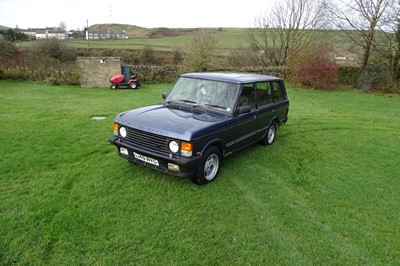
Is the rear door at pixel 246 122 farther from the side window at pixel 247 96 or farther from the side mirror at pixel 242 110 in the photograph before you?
the side mirror at pixel 242 110

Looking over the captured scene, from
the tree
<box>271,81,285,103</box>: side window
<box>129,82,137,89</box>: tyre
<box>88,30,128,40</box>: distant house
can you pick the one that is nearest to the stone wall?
<box>129,82,137,89</box>: tyre

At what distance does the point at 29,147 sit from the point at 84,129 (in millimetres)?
1591

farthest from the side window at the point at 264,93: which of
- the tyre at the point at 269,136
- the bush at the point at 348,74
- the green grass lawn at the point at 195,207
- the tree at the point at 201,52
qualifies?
the bush at the point at 348,74

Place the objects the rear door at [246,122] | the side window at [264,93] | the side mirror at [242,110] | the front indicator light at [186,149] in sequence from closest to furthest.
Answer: the front indicator light at [186,149] < the side mirror at [242,110] < the rear door at [246,122] < the side window at [264,93]

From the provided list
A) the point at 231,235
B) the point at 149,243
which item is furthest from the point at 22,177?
the point at 231,235

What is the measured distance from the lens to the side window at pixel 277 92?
20.3 ft

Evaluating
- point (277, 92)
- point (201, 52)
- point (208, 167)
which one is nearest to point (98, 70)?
point (201, 52)

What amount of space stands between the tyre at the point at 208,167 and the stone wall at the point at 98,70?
1396 centimetres

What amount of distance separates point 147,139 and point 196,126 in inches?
31.7

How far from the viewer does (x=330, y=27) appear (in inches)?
814

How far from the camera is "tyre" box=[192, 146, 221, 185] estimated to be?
4.01 m

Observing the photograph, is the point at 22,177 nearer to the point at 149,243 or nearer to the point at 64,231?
the point at 64,231

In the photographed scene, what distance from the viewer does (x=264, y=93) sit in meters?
5.70

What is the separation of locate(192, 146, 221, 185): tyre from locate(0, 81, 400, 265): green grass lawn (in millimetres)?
143
